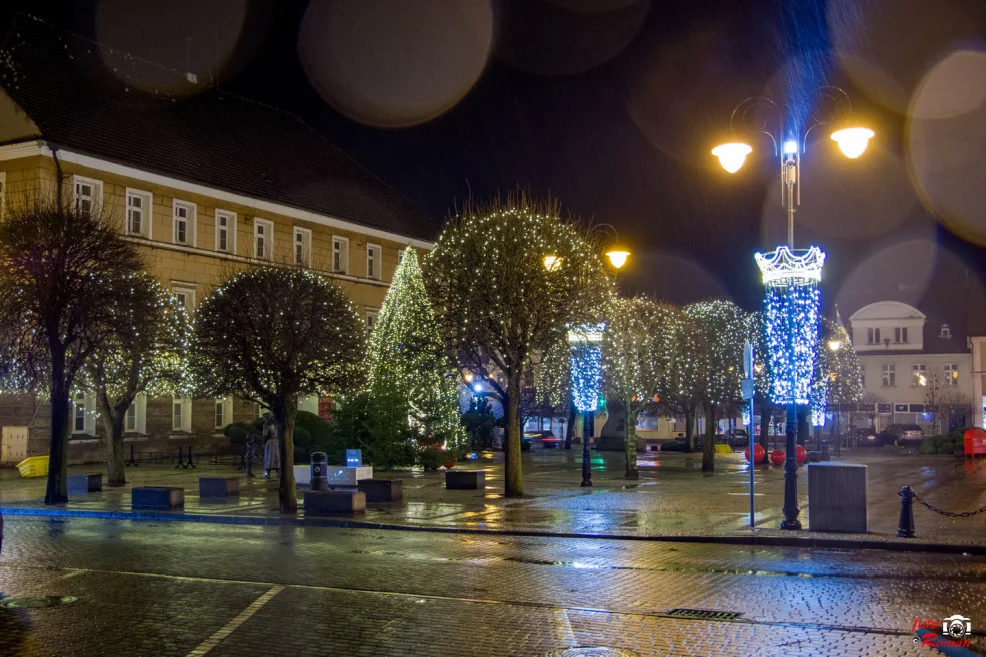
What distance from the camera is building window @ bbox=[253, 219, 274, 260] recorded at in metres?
45.7

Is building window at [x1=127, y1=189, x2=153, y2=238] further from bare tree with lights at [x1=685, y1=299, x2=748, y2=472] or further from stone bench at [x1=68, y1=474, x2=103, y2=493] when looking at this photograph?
bare tree with lights at [x1=685, y1=299, x2=748, y2=472]

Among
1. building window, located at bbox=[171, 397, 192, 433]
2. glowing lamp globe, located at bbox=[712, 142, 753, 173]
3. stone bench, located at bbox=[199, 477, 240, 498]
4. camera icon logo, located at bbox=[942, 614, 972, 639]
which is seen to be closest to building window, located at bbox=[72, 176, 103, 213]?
building window, located at bbox=[171, 397, 192, 433]

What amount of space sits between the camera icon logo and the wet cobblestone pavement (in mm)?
114

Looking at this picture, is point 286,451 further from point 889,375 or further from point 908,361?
point 908,361

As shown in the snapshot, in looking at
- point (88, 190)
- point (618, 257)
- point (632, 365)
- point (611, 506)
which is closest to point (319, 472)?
point (611, 506)

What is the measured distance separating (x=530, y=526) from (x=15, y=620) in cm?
1047

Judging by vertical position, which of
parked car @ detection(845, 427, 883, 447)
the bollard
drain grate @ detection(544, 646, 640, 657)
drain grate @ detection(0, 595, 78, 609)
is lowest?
parked car @ detection(845, 427, 883, 447)

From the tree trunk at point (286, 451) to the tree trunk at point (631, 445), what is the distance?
14.5m

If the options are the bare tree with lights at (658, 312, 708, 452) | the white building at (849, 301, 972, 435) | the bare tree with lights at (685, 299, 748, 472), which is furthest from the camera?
the white building at (849, 301, 972, 435)

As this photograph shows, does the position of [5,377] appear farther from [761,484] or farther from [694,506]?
[761,484]

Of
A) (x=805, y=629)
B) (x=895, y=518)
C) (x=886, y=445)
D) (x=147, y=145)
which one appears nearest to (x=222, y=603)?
(x=805, y=629)

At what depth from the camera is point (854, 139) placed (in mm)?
15547

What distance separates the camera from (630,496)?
1029 inches

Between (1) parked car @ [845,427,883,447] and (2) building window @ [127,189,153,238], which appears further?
(1) parked car @ [845,427,883,447]
